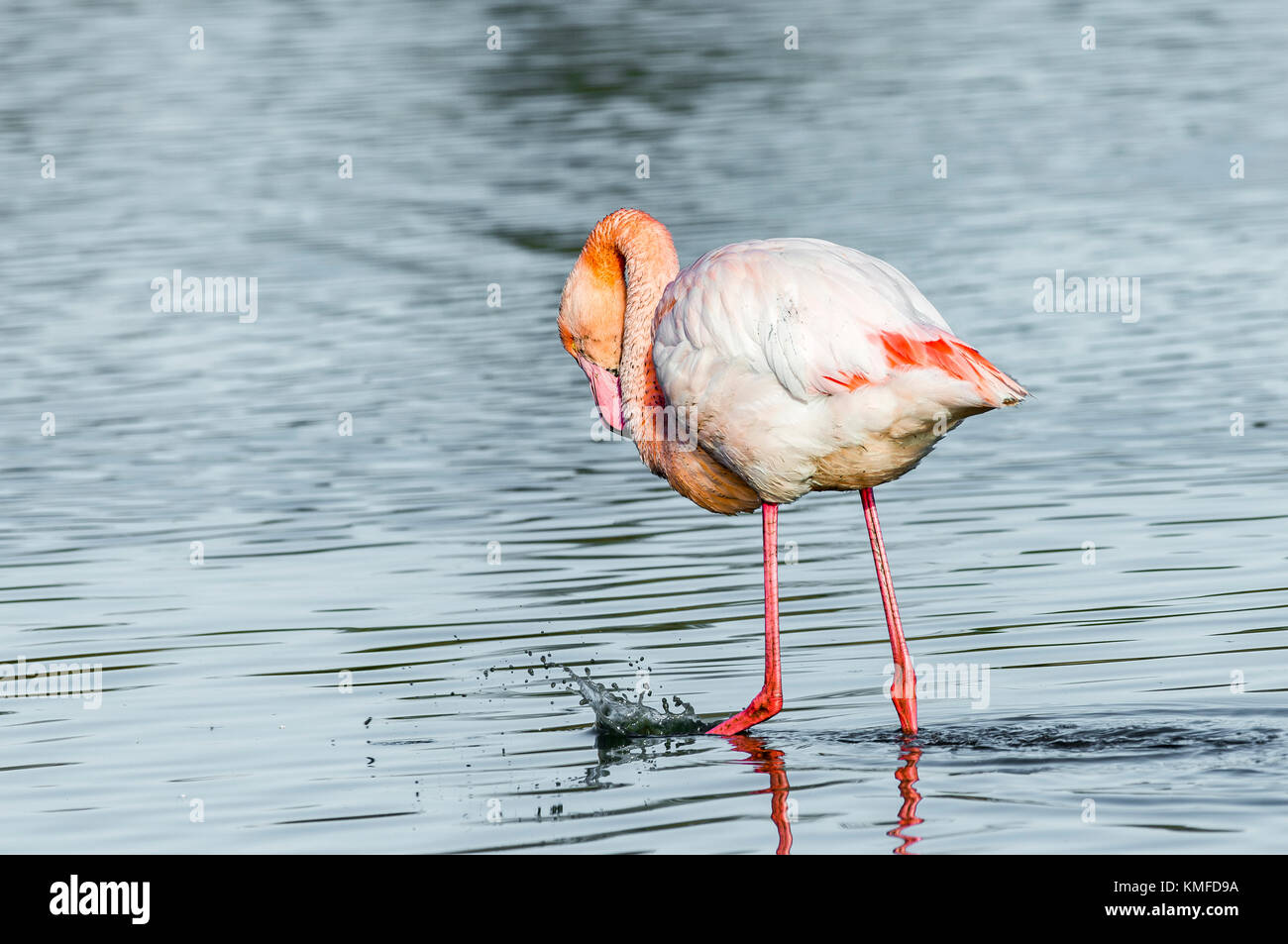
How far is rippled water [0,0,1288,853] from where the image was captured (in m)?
6.77

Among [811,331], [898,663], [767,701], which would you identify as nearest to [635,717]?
[767,701]

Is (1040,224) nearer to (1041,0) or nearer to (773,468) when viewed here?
(773,468)

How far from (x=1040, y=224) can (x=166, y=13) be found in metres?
19.6

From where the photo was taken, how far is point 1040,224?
57.1 feet

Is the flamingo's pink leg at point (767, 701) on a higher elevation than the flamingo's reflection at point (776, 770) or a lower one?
higher

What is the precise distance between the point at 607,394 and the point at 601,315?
31 cm

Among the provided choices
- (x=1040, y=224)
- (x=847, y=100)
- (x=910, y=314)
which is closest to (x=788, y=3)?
(x=847, y=100)

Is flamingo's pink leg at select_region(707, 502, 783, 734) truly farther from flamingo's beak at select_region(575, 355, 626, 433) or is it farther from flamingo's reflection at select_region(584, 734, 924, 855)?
flamingo's beak at select_region(575, 355, 626, 433)

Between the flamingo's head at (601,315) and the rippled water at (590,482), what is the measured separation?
1078 mm

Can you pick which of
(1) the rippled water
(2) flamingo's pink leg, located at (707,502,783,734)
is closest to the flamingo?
(2) flamingo's pink leg, located at (707,502,783,734)

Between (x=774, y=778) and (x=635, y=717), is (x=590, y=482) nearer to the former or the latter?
(x=635, y=717)

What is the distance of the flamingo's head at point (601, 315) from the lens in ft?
26.7

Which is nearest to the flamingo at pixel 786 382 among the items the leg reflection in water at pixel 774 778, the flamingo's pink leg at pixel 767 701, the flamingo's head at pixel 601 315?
the flamingo's pink leg at pixel 767 701

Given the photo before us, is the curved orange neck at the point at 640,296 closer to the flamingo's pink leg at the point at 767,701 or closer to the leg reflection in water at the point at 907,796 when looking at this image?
the flamingo's pink leg at the point at 767,701
